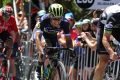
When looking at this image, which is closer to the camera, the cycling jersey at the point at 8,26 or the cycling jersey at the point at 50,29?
the cycling jersey at the point at 50,29

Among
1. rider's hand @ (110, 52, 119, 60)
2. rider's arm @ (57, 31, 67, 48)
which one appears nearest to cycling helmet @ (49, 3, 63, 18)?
rider's arm @ (57, 31, 67, 48)

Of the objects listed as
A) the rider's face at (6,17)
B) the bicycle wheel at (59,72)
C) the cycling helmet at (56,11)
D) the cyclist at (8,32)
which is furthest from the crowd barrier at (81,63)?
the rider's face at (6,17)

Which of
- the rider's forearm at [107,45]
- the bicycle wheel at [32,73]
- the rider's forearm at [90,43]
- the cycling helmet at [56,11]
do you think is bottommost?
the bicycle wheel at [32,73]

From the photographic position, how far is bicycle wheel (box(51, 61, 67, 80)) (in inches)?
360

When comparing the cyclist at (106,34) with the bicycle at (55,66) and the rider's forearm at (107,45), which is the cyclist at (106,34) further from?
the bicycle at (55,66)

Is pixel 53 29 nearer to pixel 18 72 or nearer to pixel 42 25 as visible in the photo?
pixel 42 25

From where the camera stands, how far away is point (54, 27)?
962cm

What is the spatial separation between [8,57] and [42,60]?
1.15 metres

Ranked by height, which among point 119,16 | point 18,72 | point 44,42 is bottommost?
point 18,72

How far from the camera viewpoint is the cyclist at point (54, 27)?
31.0 feet

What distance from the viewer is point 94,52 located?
988 centimetres

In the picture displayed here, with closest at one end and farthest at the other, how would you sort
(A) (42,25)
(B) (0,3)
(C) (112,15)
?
(C) (112,15) < (A) (42,25) < (B) (0,3)

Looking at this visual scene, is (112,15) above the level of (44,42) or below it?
above

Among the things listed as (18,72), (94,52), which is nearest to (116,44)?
(94,52)
